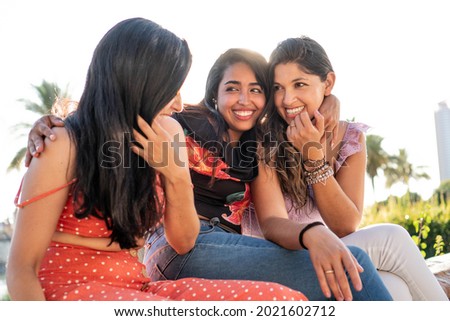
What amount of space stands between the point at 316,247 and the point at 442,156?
50.2 meters

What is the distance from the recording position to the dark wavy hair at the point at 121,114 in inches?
102

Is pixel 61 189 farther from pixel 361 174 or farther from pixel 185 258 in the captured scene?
pixel 361 174

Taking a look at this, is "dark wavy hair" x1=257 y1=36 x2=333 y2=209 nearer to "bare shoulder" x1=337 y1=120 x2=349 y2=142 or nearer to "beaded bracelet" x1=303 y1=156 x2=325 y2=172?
"beaded bracelet" x1=303 y1=156 x2=325 y2=172

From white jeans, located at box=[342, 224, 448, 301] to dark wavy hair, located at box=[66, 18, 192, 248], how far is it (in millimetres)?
1577

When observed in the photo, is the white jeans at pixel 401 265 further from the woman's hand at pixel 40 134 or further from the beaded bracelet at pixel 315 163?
the woman's hand at pixel 40 134

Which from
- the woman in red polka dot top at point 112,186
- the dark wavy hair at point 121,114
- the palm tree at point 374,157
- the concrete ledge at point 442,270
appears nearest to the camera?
the woman in red polka dot top at point 112,186

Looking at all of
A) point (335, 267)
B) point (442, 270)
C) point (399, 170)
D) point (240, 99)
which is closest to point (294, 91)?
point (240, 99)

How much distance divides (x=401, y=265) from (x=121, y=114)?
1956 millimetres

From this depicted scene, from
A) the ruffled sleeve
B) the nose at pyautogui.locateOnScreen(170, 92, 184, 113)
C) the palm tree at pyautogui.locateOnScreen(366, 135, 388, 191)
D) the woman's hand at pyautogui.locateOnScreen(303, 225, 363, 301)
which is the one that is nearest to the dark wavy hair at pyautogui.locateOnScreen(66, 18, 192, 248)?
the nose at pyautogui.locateOnScreen(170, 92, 184, 113)

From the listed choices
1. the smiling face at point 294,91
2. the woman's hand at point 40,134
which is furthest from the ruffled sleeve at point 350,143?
the woman's hand at point 40,134

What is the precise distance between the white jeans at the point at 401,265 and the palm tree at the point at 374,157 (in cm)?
3698

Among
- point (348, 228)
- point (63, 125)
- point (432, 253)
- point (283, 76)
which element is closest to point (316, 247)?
point (348, 228)

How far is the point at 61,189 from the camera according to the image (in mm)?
2508

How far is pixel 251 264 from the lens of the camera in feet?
10.2
